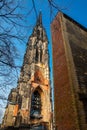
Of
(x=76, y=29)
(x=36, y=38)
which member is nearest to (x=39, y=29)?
(x=36, y=38)

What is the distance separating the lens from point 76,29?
7.75 metres

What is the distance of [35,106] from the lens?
23344 millimetres

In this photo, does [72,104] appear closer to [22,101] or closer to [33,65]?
[22,101]

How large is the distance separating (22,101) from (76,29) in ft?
55.3

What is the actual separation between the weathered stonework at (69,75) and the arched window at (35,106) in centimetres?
1717

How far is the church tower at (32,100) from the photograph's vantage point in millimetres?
20248

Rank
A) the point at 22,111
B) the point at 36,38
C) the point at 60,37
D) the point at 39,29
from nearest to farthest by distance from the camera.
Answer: the point at 60,37 < the point at 22,111 < the point at 36,38 < the point at 39,29

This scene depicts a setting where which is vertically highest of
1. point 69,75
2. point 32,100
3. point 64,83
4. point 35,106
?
point 32,100

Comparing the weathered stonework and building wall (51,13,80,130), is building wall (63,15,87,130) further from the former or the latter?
building wall (51,13,80,130)

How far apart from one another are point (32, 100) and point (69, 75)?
63.3ft

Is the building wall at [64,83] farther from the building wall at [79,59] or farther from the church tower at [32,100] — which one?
the church tower at [32,100]

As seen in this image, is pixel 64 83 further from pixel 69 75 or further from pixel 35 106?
pixel 35 106

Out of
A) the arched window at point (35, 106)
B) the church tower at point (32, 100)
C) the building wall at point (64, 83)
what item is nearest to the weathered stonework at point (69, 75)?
the building wall at point (64, 83)

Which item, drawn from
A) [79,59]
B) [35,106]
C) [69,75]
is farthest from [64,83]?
[35,106]
